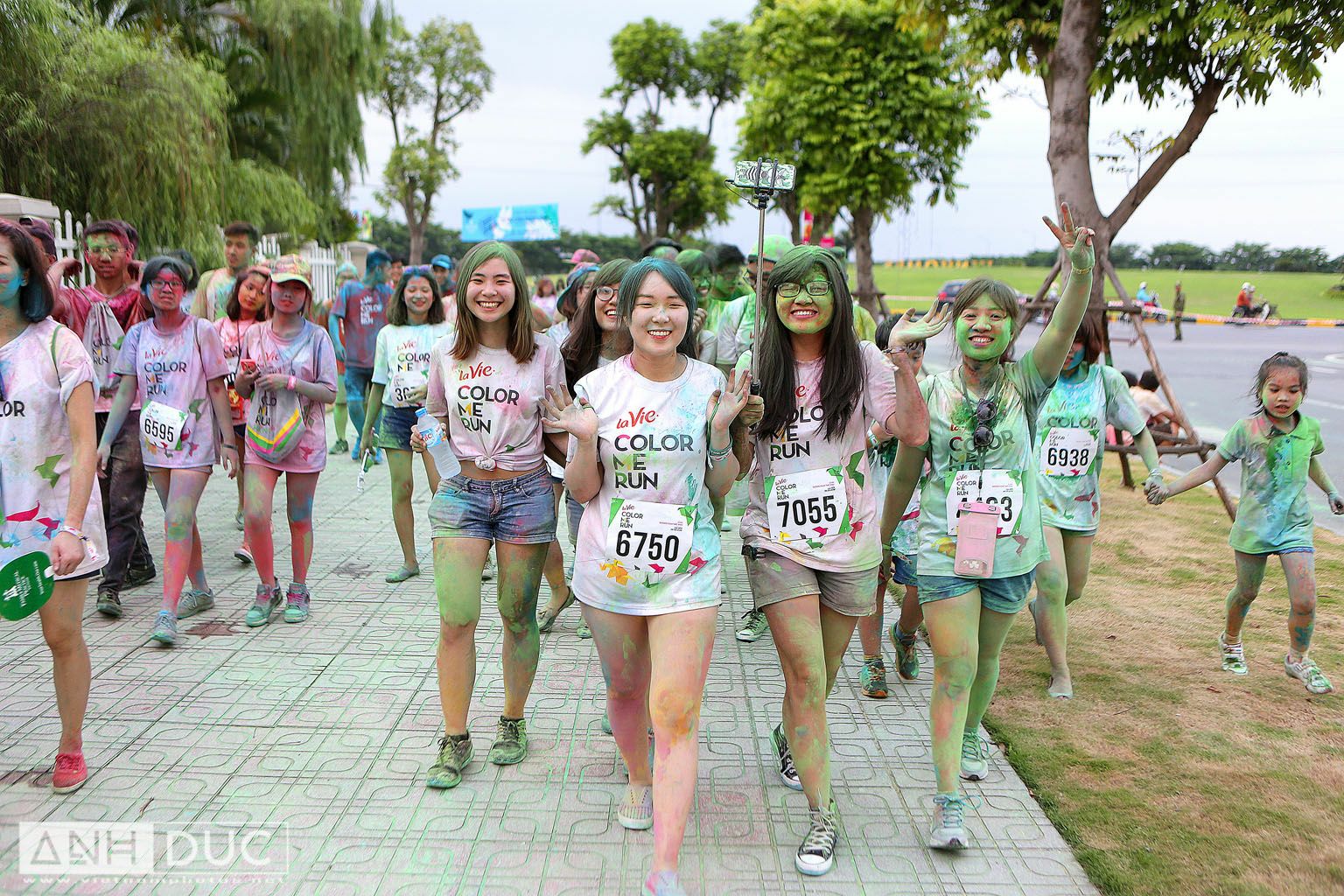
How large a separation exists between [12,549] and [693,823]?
2.58 metres

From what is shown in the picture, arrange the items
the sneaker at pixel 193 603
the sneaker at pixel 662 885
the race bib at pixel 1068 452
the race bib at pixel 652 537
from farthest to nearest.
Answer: the sneaker at pixel 193 603 → the race bib at pixel 1068 452 → the race bib at pixel 652 537 → the sneaker at pixel 662 885

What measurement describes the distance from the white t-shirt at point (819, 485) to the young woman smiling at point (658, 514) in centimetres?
22

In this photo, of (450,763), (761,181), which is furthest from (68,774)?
(761,181)

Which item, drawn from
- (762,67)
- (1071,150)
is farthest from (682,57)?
(1071,150)

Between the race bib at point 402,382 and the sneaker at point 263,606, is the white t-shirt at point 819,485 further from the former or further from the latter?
the sneaker at point 263,606

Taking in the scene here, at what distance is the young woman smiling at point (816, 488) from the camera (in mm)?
3322

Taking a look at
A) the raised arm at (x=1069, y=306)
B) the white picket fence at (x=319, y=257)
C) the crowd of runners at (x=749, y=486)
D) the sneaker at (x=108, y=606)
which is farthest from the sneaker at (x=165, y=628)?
the white picket fence at (x=319, y=257)

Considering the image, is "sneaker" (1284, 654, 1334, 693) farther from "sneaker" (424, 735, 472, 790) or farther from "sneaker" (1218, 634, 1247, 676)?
"sneaker" (424, 735, 472, 790)

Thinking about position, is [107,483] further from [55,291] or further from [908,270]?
Answer: [908,270]

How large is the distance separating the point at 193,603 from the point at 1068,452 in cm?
476

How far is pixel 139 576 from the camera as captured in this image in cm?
634

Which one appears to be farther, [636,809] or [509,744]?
[509,744]

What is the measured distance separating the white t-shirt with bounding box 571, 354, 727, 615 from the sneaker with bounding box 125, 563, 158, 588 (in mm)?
4260

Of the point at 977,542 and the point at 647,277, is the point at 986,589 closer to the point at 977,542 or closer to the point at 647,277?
the point at 977,542
